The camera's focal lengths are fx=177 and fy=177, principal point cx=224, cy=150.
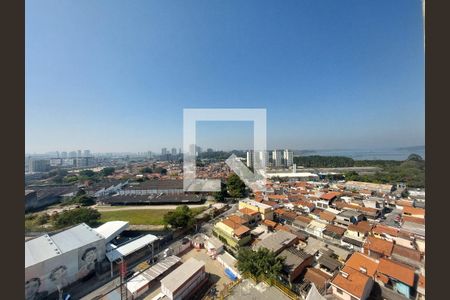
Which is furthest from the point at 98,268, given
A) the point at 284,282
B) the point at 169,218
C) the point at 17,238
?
the point at 17,238

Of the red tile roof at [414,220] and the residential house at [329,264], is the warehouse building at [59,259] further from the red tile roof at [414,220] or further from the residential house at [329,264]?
the red tile roof at [414,220]

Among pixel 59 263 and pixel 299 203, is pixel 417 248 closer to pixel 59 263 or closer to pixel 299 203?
pixel 299 203

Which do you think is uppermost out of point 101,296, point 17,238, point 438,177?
point 438,177

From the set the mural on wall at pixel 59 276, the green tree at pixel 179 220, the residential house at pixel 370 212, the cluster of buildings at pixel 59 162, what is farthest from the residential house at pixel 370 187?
the cluster of buildings at pixel 59 162

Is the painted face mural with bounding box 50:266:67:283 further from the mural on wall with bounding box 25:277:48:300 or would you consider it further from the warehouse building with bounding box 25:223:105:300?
the mural on wall with bounding box 25:277:48:300

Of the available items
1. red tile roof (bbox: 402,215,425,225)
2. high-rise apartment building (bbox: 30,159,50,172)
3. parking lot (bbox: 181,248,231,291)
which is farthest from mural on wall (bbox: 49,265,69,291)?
high-rise apartment building (bbox: 30,159,50,172)
